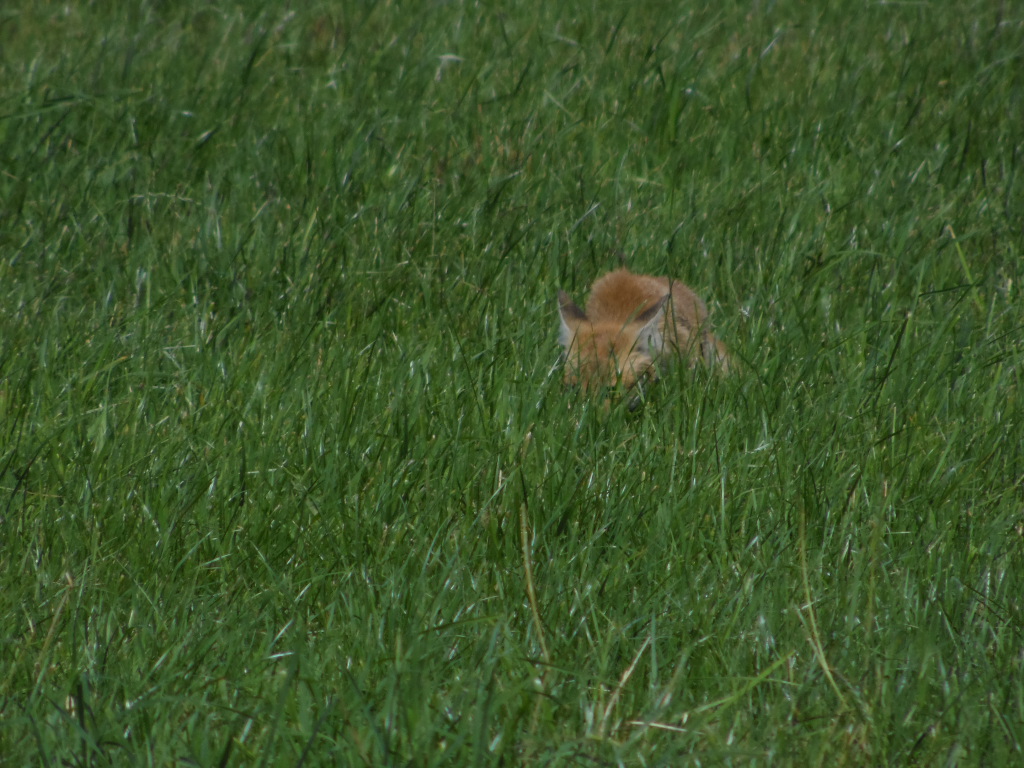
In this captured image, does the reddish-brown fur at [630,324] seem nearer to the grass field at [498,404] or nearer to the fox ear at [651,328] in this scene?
the fox ear at [651,328]

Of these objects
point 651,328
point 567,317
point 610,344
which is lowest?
point 610,344

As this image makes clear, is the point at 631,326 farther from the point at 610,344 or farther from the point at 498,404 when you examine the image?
the point at 498,404

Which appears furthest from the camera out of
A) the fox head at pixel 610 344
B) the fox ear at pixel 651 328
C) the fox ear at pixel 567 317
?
the fox ear at pixel 651 328

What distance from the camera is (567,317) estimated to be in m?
4.68

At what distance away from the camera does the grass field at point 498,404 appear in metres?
2.55

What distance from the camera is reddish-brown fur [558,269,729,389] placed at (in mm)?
4668

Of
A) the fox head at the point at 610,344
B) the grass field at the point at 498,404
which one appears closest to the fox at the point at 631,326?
the fox head at the point at 610,344

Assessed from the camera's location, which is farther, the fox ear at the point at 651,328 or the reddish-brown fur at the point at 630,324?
the fox ear at the point at 651,328

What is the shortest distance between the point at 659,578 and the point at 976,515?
0.97m

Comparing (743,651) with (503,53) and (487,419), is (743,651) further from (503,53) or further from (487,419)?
(503,53)

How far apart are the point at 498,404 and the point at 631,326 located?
1461 mm

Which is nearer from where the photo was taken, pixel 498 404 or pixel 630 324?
pixel 498 404

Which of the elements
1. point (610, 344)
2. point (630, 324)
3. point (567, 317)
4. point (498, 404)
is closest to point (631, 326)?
point (630, 324)

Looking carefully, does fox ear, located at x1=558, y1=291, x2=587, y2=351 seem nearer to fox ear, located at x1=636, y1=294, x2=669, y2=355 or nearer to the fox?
the fox
